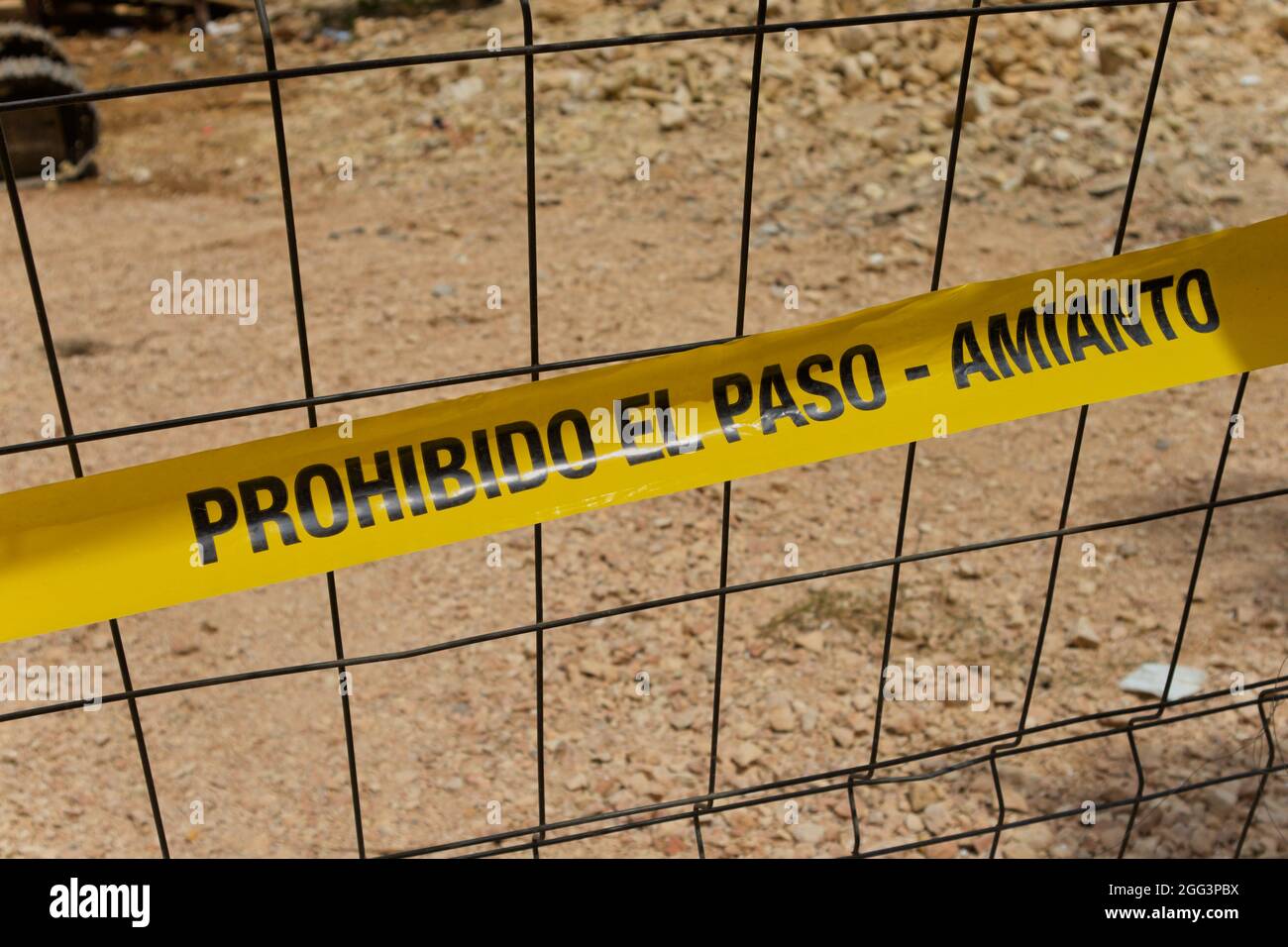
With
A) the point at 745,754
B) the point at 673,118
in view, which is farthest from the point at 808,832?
the point at 673,118

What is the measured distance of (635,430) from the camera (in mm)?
1921

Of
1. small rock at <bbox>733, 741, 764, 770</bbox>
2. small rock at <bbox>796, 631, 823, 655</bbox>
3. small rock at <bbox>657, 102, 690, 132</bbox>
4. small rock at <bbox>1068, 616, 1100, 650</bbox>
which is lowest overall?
small rock at <bbox>733, 741, 764, 770</bbox>

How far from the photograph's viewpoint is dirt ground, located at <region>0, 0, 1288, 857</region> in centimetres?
333

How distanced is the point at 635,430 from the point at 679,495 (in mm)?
2563

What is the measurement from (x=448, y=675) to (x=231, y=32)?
770cm

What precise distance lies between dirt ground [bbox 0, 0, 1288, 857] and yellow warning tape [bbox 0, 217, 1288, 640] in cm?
142

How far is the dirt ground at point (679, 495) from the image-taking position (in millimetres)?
3334
